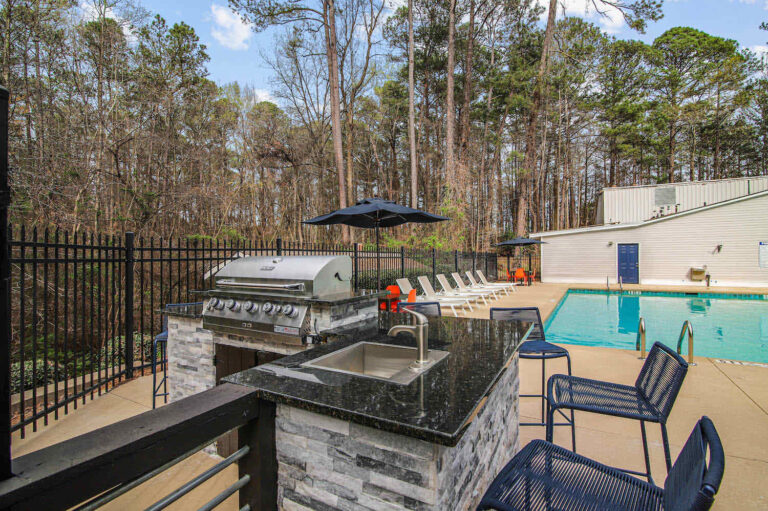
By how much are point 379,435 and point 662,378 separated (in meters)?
1.85

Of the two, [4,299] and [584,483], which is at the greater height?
[4,299]

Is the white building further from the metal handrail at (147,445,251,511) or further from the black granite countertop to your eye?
the metal handrail at (147,445,251,511)

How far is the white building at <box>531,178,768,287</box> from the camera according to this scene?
45.9 ft

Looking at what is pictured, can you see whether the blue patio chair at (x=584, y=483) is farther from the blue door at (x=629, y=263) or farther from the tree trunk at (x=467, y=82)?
the blue door at (x=629, y=263)

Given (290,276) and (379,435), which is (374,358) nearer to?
(290,276)

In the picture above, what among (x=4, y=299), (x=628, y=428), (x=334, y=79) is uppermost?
(x=334, y=79)

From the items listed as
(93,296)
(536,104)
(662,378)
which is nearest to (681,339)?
(662,378)

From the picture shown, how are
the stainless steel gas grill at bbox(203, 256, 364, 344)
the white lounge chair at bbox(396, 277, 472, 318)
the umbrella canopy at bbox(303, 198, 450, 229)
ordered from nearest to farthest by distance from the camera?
1. the stainless steel gas grill at bbox(203, 256, 364, 344)
2. the umbrella canopy at bbox(303, 198, 450, 229)
3. the white lounge chair at bbox(396, 277, 472, 318)

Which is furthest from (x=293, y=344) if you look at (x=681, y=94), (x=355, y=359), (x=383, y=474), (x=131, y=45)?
(x=681, y=94)

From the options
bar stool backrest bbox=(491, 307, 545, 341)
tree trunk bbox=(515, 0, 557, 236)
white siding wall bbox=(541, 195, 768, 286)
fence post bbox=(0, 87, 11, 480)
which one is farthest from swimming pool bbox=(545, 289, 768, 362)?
→ fence post bbox=(0, 87, 11, 480)

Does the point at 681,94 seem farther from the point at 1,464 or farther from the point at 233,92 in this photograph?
the point at 1,464

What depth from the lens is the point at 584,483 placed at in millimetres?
1446

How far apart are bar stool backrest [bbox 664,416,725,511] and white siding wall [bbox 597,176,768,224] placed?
62.9 ft

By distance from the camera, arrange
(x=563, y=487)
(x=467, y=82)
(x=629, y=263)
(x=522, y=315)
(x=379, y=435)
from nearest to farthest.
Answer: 1. (x=379, y=435)
2. (x=563, y=487)
3. (x=522, y=315)
4. (x=629, y=263)
5. (x=467, y=82)
